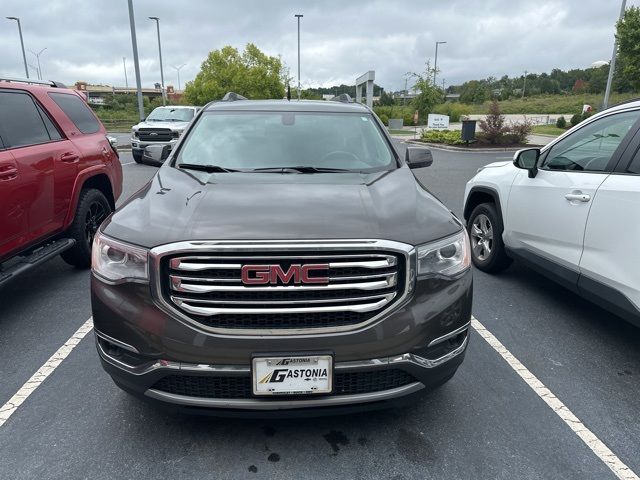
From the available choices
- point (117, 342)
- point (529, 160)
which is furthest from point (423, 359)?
point (529, 160)

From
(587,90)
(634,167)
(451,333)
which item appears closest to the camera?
(451,333)

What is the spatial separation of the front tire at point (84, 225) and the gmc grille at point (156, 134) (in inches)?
403

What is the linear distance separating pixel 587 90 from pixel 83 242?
81986 mm

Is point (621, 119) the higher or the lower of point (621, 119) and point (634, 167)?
the higher

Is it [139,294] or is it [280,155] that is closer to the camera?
[139,294]

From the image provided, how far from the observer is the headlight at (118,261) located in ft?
7.22

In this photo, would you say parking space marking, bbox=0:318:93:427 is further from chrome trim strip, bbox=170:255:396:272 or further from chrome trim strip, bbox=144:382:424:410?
chrome trim strip, bbox=170:255:396:272

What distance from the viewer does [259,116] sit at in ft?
12.3

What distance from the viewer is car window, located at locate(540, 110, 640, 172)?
3418 millimetres

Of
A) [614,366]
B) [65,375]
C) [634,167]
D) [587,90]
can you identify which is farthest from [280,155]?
[587,90]

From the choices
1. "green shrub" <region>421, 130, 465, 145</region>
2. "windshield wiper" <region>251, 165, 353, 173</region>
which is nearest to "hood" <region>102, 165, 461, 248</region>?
"windshield wiper" <region>251, 165, 353, 173</region>

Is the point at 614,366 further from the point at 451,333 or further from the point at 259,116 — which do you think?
the point at 259,116

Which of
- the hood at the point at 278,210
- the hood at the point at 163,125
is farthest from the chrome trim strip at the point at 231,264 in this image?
the hood at the point at 163,125

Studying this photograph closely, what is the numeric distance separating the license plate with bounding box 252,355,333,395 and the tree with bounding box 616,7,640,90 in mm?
26818
